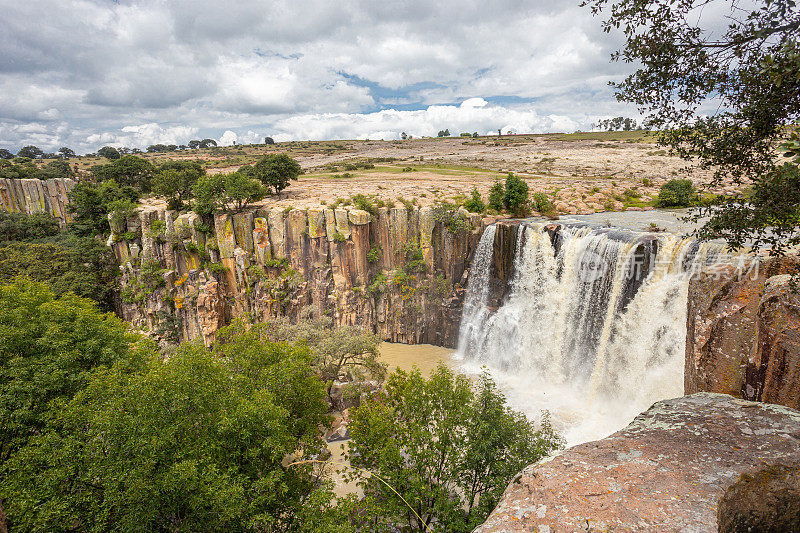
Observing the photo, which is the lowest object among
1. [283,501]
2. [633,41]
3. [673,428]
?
[283,501]

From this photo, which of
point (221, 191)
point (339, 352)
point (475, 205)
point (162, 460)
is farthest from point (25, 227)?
point (475, 205)

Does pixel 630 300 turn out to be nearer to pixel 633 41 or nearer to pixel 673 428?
pixel 673 428

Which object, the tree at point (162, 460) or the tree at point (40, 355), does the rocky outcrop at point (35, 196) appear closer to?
the tree at point (40, 355)

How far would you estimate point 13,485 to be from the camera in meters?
9.61

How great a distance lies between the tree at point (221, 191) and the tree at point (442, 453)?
26.7 meters

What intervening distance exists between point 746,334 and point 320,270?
27.7 metres

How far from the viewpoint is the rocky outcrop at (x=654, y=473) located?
20.0 feet

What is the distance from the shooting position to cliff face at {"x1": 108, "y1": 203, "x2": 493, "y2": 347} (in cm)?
3122

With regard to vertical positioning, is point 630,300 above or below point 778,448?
below

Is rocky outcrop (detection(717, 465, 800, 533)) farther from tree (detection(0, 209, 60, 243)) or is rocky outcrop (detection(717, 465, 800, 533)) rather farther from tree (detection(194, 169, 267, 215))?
tree (detection(0, 209, 60, 243))

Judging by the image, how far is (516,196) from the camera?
31.4m

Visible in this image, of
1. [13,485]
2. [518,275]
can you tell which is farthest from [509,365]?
[13,485]

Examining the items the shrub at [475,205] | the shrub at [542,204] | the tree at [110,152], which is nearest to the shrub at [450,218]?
the shrub at [475,205]

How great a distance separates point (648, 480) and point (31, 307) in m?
24.3
